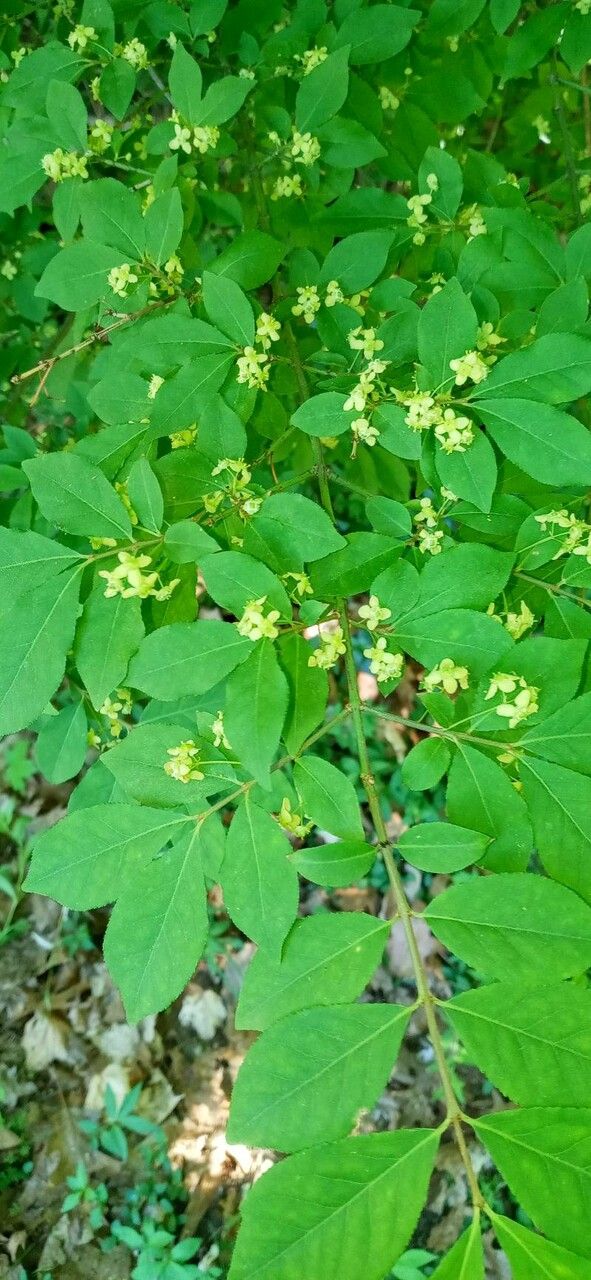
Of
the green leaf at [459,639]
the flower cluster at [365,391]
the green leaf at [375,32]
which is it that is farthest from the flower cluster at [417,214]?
the green leaf at [459,639]

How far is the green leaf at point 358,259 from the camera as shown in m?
1.71

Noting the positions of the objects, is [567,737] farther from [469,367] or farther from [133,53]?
[133,53]

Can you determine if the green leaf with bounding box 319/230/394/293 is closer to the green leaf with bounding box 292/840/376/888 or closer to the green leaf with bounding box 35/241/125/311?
the green leaf with bounding box 35/241/125/311

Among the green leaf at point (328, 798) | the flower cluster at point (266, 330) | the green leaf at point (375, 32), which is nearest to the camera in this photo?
the green leaf at point (328, 798)

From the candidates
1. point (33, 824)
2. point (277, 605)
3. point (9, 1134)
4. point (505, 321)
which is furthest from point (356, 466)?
point (9, 1134)

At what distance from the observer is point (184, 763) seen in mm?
1351

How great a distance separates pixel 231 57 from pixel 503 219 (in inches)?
41.4

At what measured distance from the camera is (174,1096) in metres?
3.27

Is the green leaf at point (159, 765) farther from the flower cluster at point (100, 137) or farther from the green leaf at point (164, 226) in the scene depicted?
the flower cluster at point (100, 137)

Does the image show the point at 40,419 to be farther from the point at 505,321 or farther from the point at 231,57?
the point at 505,321

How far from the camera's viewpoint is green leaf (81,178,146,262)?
1592 millimetres

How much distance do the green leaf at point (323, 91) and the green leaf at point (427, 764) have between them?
1.32 metres

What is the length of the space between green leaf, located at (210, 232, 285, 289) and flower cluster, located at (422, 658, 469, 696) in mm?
808

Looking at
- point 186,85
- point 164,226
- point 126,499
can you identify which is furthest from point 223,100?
point 126,499
